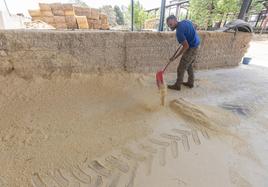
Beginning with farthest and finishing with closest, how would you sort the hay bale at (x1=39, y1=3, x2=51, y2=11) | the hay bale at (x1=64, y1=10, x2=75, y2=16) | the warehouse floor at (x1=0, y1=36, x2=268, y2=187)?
the hay bale at (x1=64, y1=10, x2=75, y2=16), the hay bale at (x1=39, y1=3, x2=51, y2=11), the warehouse floor at (x1=0, y1=36, x2=268, y2=187)

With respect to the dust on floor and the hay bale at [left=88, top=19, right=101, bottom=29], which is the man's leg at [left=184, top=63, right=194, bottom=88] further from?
the hay bale at [left=88, top=19, right=101, bottom=29]

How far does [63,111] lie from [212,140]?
1809 millimetres

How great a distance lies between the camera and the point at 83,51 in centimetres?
274

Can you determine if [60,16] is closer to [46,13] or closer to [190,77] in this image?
[46,13]

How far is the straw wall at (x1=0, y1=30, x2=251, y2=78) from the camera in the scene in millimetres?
2441

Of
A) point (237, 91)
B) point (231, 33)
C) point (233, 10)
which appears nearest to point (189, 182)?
point (237, 91)

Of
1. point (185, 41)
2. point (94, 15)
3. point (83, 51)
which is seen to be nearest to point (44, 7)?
point (94, 15)

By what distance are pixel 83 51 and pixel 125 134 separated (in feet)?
5.48

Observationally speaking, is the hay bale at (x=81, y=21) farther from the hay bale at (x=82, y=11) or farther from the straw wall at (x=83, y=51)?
the straw wall at (x=83, y=51)

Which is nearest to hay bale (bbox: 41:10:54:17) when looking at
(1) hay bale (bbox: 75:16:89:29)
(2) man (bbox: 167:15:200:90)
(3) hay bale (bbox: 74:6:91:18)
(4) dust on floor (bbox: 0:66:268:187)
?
(1) hay bale (bbox: 75:16:89:29)

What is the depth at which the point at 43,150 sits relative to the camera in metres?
1.54

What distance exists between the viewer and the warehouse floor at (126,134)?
1318 mm

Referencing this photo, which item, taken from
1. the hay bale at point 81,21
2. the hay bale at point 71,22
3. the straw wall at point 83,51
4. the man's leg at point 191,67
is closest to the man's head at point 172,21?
the man's leg at point 191,67

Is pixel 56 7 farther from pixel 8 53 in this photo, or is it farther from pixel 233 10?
pixel 233 10
